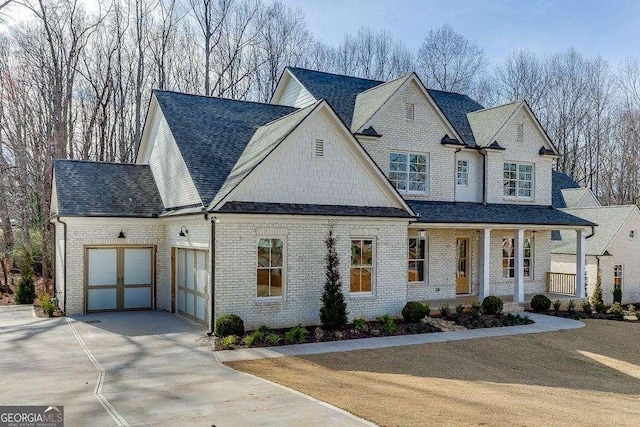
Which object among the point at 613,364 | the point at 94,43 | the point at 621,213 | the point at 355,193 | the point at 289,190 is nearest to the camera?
the point at 613,364

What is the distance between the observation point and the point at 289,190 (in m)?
14.9

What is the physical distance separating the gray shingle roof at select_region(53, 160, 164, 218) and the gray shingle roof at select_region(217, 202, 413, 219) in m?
5.15

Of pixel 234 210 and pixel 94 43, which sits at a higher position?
pixel 94 43

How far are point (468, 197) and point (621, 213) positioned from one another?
9.85 metres

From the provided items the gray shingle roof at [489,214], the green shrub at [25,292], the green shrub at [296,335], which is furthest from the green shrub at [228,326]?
the green shrub at [25,292]

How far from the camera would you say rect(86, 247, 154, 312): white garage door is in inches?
680

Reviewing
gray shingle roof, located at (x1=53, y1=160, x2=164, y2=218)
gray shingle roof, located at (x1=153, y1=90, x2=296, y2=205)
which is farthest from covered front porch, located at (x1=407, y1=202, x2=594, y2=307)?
gray shingle roof, located at (x1=53, y1=160, x2=164, y2=218)

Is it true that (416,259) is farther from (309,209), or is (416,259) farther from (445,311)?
(309,209)

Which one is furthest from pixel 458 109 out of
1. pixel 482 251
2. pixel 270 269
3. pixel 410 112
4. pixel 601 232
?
pixel 270 269

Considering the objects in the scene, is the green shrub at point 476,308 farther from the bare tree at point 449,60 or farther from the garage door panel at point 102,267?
the bare tree at point 449,60

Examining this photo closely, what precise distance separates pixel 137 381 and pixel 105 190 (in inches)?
409

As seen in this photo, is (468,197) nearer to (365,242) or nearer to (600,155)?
(365,242)

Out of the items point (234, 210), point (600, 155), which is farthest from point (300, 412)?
point (600, 155)

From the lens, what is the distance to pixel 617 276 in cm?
2556
